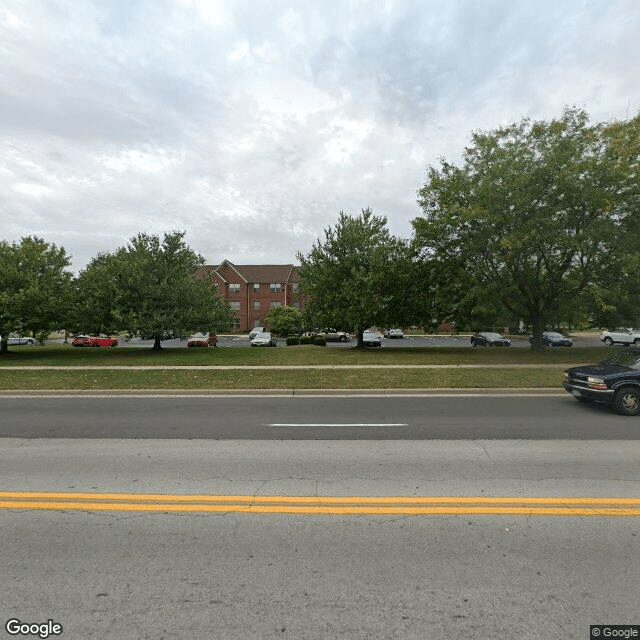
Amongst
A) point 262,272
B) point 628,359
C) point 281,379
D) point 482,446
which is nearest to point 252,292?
point 262,272

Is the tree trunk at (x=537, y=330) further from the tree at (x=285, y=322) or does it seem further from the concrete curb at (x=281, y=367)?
the tree at (x=285, y=322)

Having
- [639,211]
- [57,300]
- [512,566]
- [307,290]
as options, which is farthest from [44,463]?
[639,211]

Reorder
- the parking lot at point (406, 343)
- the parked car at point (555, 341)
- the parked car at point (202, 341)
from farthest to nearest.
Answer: the parking lot at point (406, 343) → the parked car at point (555, 341) → the parked car at point (202, 341)

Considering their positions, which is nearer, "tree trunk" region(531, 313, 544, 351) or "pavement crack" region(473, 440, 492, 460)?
"pavement crack" region(473, 440, 492, 460)

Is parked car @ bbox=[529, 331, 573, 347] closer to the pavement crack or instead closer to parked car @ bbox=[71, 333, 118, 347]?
the pavement crack

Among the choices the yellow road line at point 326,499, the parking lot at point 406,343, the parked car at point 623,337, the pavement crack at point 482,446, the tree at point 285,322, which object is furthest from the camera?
the tree at point 285,322

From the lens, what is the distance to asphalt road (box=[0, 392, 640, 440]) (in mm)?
7309

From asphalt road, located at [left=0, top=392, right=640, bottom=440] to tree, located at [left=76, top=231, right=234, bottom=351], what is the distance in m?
11.7

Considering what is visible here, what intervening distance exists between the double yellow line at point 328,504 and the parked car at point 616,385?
531cm

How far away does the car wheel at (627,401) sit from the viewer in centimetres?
870

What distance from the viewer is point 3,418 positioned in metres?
8.68

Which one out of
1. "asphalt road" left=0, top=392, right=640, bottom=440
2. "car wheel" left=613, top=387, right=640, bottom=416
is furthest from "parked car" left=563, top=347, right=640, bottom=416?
"asphalt road" left=0, top=392, right=640, bottom=440

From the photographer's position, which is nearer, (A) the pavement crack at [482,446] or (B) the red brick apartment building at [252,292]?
(A) the pavement crack at [482,446]

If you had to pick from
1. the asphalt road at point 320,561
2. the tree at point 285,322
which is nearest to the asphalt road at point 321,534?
the asphalt road at point 320,561
